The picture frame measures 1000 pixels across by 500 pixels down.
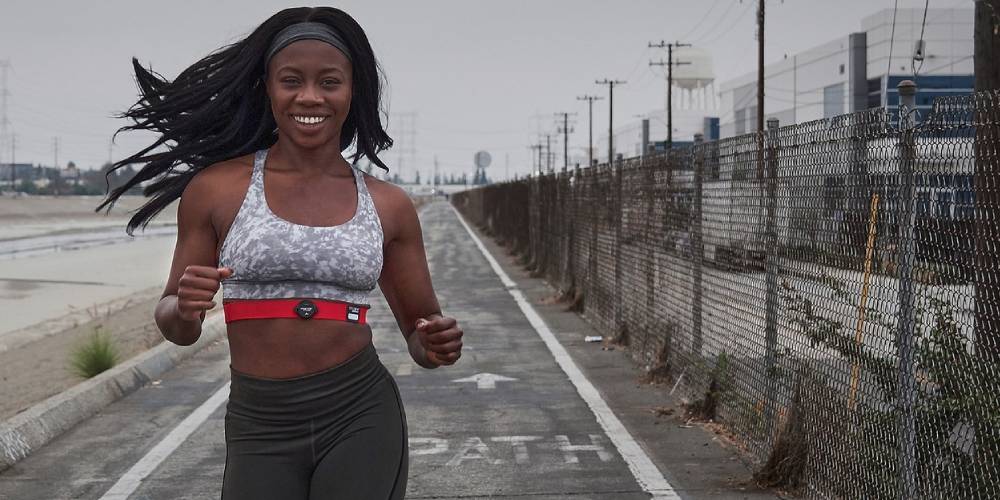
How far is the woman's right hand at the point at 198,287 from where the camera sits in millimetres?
3266

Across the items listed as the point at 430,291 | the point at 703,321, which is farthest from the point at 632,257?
the point at 430,291

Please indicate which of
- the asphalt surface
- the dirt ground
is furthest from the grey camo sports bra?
the dirt ground

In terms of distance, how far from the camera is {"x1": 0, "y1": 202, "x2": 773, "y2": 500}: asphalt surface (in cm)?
765

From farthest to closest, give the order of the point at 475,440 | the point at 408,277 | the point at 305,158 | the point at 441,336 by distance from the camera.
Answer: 1. the point at 475,440
2. the point at 408,277
3. the point at 305,158
4. the point at 441,336

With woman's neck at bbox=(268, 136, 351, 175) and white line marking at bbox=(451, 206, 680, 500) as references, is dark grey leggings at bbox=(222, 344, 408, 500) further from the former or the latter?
white line marking at bbox=(451, 206, 680, 500)

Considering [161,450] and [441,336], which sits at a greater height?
[441,336]

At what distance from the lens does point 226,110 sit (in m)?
4.08

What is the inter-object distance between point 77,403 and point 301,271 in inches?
282

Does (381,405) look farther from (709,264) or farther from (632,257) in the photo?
(632,257)

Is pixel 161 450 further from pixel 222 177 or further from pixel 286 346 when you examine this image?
pixel 286 346

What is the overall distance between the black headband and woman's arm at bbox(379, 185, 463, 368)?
423 mm

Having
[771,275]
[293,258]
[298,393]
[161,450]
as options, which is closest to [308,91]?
[293,258]

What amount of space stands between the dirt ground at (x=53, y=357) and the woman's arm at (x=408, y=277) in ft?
24.7

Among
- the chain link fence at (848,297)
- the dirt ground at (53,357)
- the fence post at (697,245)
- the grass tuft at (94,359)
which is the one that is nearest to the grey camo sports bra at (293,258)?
the chain link fence at (848,297)
